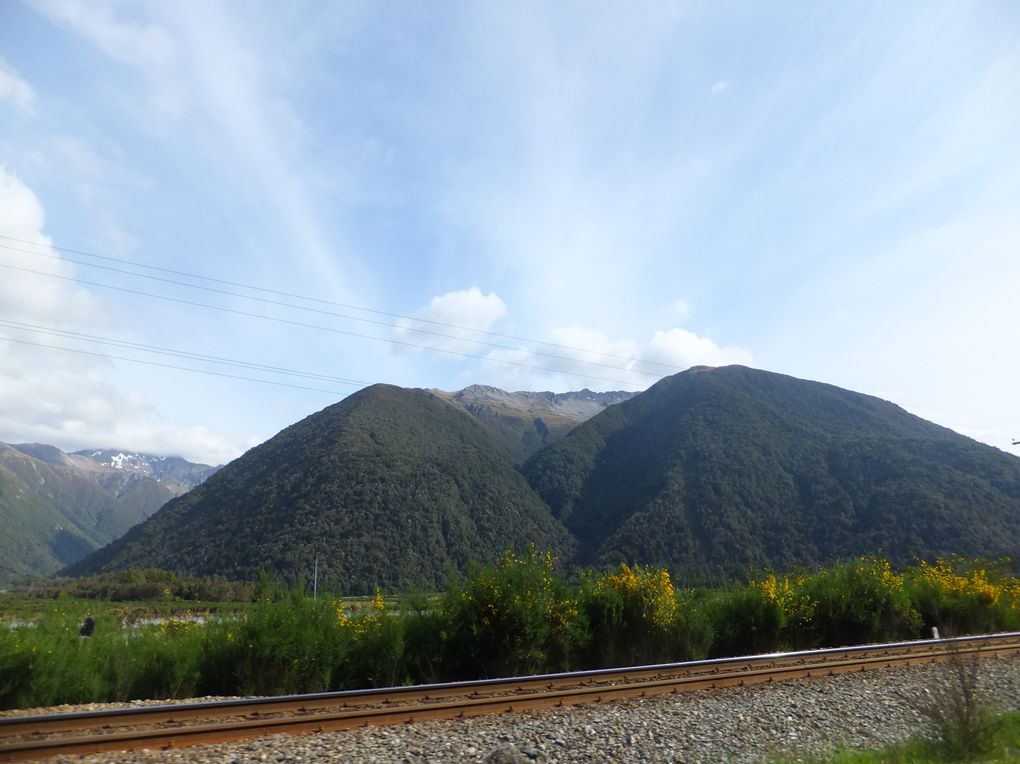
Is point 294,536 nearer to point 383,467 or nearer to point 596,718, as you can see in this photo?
point 383,467

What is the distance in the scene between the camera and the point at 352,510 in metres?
74.0

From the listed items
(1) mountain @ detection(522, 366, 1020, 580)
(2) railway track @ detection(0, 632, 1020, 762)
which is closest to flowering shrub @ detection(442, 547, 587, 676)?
(2) railway track @ detection(0, 632, 1020, 762)

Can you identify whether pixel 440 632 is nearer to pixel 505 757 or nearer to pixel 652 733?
pixel 652 733

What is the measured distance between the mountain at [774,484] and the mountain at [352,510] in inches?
417

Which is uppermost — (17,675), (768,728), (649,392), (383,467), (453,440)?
(649,392)

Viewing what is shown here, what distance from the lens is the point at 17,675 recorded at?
838cm

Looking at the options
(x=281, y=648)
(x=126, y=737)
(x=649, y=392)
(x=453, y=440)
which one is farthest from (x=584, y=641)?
(x=649, y=392)

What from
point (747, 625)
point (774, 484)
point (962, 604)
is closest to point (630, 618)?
point (747, 625)

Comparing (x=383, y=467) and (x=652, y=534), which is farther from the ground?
(x=383, y=467)

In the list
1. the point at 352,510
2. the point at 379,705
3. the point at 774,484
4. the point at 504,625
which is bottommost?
the point at 379,705

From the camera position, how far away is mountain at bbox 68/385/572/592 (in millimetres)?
69062

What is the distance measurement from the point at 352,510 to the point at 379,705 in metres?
68.3

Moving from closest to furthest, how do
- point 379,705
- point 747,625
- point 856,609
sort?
point 379,705, point 747,625, point 856,609

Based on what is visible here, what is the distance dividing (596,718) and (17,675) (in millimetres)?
7429
